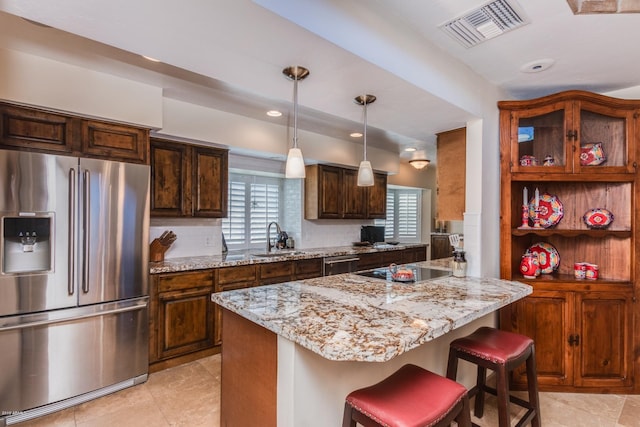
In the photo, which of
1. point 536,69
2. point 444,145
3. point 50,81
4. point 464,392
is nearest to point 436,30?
point 536,69

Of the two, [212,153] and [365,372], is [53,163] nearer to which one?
[212,153]

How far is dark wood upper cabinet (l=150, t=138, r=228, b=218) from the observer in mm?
3146

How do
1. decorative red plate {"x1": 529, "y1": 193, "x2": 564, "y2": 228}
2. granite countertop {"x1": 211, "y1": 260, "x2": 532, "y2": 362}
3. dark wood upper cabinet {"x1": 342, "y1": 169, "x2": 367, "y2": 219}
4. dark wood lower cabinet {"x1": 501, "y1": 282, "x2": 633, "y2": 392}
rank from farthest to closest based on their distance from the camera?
dark wood upper cabinet {"x1": 342, "y1": 169, "x2": 367, "y2": 219} → decorative red plate {"x1": 529, "y1": 193, "x2": 564, "y2": 228} → dark wood lower cabinet {"x1": 501, "y1": 282, "x2": 633, "y2": 392} → granite countertop {"x1": 211, "y1": 260, "x2": 532, "y2": 362}

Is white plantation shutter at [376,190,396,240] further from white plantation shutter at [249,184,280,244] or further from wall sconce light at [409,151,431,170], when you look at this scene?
white plantation shutter at [249,184,280,244]

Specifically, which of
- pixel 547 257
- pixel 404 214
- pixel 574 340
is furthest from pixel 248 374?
pixel 404 214

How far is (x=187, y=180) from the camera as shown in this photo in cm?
334

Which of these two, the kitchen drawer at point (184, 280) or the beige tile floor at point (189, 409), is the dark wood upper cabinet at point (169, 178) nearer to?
the kitchen drawer at point (184, 280)

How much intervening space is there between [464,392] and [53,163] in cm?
279

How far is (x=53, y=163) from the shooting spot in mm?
2256

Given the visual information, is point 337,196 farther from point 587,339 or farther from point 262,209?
point 587,339

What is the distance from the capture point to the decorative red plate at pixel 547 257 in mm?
2793

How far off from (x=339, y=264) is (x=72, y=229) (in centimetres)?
285

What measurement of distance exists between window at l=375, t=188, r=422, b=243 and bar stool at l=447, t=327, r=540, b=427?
468cm

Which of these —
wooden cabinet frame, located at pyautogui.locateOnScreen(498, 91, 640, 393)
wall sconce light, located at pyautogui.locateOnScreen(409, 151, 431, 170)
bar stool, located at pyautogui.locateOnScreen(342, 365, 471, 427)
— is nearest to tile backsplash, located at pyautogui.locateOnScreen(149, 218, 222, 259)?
bar stool, located at pyautogui.locateOnScreen(342, 365, 471, 427)
